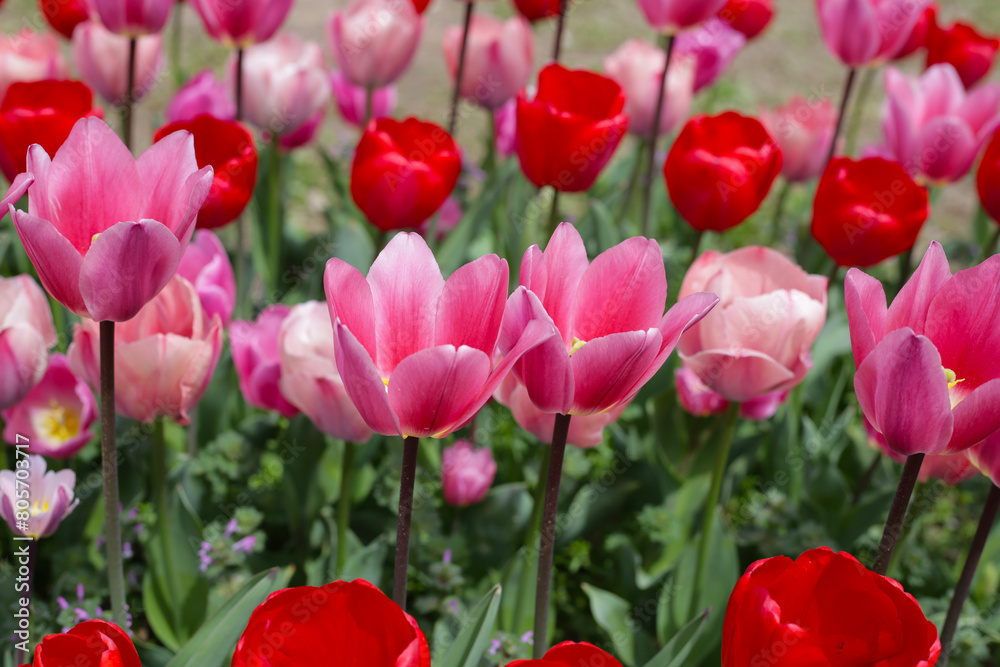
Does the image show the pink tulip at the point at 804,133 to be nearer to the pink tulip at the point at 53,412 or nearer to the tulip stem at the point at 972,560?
the tulip stem at the point at 972,560

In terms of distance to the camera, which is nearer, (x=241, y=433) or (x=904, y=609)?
(x=904, y=609)

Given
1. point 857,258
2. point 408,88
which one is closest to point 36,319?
point 857,258

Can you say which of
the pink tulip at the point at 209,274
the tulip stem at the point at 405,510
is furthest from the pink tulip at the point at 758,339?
the pink tulip at the point at 209,274

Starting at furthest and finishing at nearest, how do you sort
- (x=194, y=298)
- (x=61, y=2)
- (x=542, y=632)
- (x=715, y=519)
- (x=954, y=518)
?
(x=61, y=2) → (x=954, y=518) → (x=715, y=519) → (x=194, y=298) → (x=542, y=632)

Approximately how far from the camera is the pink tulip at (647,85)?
2570mm

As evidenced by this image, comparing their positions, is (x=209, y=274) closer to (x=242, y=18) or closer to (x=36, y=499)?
(x=36, y=499)

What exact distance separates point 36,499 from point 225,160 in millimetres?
658

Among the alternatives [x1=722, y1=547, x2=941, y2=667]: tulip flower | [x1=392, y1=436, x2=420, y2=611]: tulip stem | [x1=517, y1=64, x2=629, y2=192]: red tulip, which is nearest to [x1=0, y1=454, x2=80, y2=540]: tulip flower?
[x1=392, y1=436, x2=420, y2=611]: tulip stem

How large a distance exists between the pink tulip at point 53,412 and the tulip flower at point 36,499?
10.5 inches

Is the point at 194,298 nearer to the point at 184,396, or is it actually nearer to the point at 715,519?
the point at 184,396

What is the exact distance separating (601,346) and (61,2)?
7.74 feet

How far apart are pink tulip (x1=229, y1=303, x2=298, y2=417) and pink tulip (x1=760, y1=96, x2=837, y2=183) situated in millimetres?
1770

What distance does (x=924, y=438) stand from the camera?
0.90 metres

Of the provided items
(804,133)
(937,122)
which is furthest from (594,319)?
(804,133)
